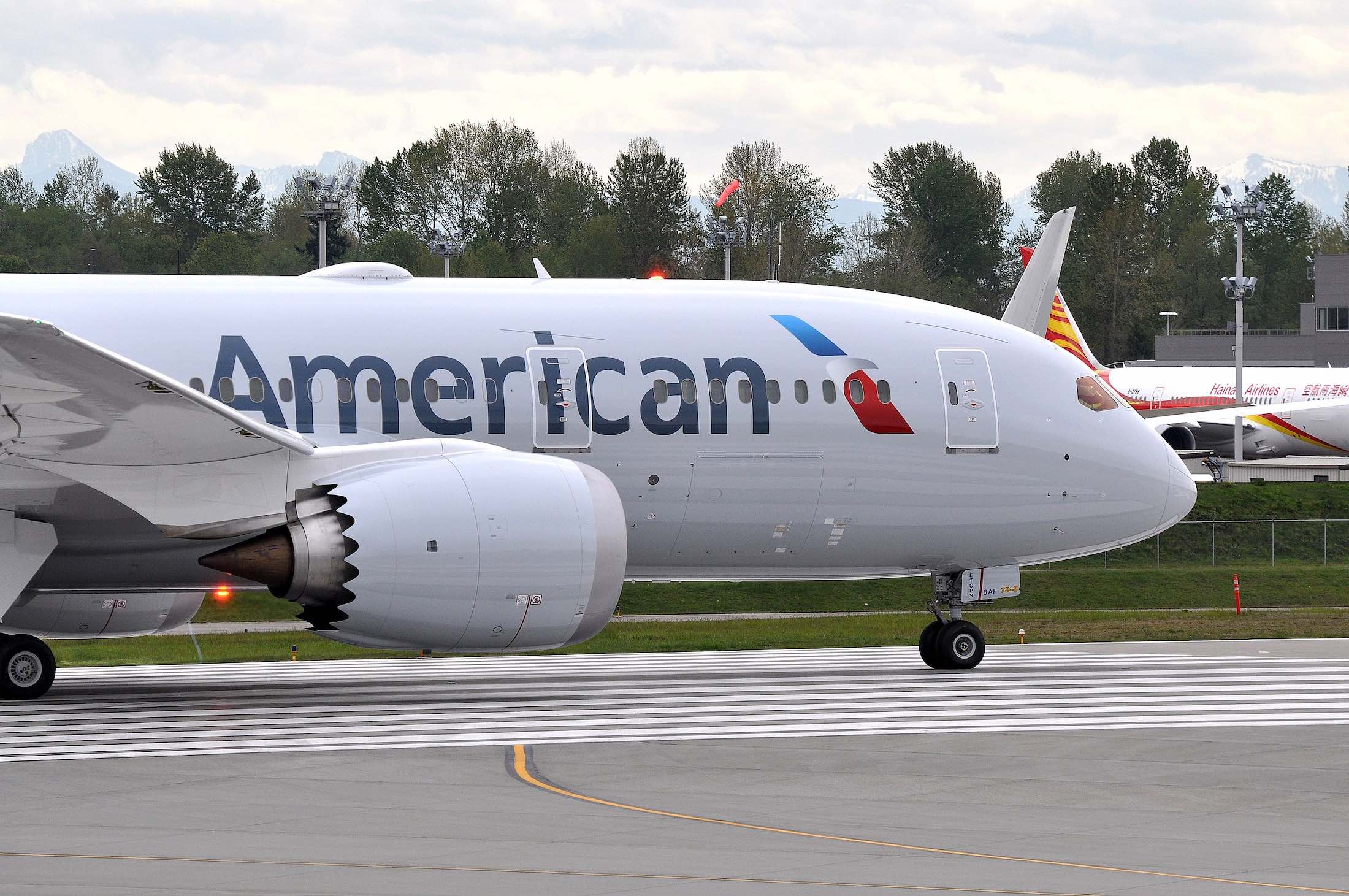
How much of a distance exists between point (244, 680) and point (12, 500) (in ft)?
16.1

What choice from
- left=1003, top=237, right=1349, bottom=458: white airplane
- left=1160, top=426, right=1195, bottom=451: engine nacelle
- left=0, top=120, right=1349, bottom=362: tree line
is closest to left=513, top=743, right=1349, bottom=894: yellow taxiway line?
left=1003, top=237, right=1349, bottom=458: white airplane

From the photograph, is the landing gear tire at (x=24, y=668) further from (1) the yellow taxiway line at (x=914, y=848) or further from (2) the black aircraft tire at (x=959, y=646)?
(2) the black aircraft tire at (x=959, y=646)

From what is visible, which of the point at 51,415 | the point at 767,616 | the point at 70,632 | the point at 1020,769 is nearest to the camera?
the point at 1020,769

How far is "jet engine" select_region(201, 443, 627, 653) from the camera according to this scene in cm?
1480

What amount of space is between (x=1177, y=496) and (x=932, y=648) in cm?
332

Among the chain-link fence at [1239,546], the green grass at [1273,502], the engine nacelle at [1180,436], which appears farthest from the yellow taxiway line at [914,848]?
the engine nacelle at [1180,436]

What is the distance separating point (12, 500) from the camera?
1549 cm

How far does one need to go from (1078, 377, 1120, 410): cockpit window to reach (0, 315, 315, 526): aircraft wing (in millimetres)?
8799

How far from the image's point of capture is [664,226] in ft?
333

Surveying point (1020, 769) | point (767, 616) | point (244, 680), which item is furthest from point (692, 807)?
point (767, 616)

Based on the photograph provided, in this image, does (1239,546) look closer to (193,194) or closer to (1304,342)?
(1304,342)

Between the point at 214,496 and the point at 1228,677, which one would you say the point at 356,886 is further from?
the point at 1228,677

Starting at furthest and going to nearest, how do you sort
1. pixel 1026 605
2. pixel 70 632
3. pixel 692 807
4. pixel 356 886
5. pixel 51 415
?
pixel 1026 605, pixel 70 632, pixel 51 415, pixel 692 807, pixel 356 886

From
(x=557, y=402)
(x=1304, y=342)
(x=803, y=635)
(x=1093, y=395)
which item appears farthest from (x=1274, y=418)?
(x=557, y=402)
